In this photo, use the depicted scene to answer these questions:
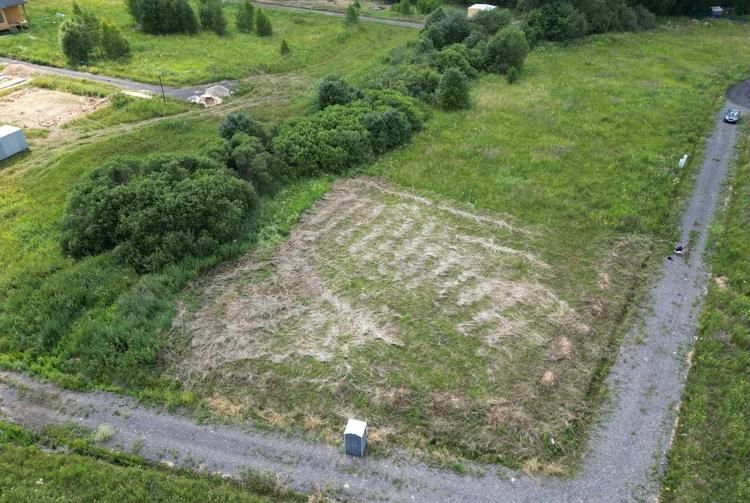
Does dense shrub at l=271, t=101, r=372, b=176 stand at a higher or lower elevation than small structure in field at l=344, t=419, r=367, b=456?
higher

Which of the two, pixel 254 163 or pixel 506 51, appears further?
pixel 506 51

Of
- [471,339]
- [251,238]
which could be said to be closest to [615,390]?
[471,339]

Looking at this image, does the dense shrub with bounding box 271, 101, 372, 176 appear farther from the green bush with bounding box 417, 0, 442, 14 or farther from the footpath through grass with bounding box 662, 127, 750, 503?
the green bush with bounding box 417, 0, 442, 14

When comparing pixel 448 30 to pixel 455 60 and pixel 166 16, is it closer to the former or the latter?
pixel 455 60

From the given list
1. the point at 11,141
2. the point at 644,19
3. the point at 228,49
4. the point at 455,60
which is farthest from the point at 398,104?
the point at 644,19

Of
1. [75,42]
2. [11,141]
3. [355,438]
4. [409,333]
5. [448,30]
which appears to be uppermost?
[448,30]

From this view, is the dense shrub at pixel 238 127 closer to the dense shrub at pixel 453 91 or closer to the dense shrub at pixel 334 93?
the dense shrub at pixel 334 93

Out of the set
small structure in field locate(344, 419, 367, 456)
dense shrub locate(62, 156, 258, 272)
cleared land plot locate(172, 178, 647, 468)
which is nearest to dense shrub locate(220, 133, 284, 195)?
dense shrub locate(62, 156, 258, 272)
